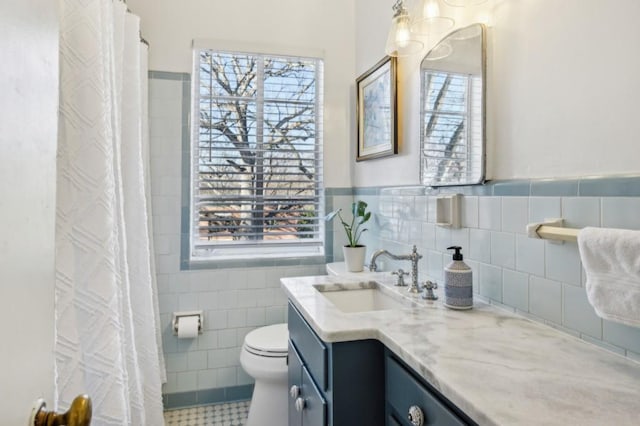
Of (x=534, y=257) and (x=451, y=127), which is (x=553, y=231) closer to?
(x=534, y=257)

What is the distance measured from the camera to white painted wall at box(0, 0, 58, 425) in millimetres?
458

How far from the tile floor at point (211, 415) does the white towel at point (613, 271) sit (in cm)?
196

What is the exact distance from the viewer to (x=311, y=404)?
131 cm

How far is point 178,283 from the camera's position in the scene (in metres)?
2.32

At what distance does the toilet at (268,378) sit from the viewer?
75.3 inches

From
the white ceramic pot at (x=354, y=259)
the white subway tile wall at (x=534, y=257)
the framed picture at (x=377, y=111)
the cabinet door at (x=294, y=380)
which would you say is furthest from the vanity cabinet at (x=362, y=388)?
the framed picture at (x=377, y=111)

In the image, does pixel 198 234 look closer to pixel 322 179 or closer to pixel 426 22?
pixel 322 179

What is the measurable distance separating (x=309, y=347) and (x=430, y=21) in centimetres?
126

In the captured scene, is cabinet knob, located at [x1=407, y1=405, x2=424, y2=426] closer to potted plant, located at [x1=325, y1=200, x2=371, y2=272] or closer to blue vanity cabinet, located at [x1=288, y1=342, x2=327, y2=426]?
blue vanity cabinet, located at [x1=288, y1=342, x2=327, y2=426]

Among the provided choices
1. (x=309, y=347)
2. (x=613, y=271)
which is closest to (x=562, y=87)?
(x=613, y=271)

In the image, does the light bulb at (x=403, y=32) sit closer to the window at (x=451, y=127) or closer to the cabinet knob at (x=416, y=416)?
the window at (x=451, y=127)

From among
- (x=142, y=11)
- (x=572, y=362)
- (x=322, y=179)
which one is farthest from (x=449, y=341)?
(x=142, y=11)

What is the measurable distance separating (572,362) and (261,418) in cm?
154

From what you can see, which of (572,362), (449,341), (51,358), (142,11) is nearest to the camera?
(51,358)
